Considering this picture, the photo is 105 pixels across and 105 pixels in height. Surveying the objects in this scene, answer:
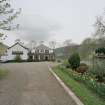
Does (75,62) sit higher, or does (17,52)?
(17,52)

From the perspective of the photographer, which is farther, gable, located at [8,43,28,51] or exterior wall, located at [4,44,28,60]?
gable, located at [8,43,28,51]

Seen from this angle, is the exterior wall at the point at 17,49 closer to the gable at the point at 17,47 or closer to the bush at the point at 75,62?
the gable at the point at 17,47

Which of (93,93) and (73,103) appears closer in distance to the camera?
(73,103)

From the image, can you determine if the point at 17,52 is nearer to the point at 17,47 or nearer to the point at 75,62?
the point at 17,47

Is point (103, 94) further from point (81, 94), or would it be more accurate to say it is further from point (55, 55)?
point (55, 55)

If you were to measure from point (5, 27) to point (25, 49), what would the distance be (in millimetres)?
66733

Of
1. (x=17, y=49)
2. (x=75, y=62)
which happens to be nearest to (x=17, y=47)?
(x=17, y=49)

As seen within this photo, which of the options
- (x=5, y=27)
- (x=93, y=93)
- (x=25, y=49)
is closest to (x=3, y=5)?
(x=5, y=27)

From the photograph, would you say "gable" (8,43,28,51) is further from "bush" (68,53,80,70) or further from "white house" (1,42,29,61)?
"bush" (68,53,80,70)

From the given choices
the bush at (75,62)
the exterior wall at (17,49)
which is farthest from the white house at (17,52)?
the bush at (75,62)

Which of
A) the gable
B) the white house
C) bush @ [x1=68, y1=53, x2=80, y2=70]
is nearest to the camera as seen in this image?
bush @ [x1=68, y1=53, x2=80, y2=70]

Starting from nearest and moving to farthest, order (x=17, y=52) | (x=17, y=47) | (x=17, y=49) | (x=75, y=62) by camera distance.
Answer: (x=75, y=62) → (x=17, y=52) → (x=17, y=49) → (x=17, y=47)

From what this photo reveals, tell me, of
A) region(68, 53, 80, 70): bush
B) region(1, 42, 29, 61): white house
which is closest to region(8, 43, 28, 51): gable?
region(1, 42, 29, 61): white house

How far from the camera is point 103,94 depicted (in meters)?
11.4
